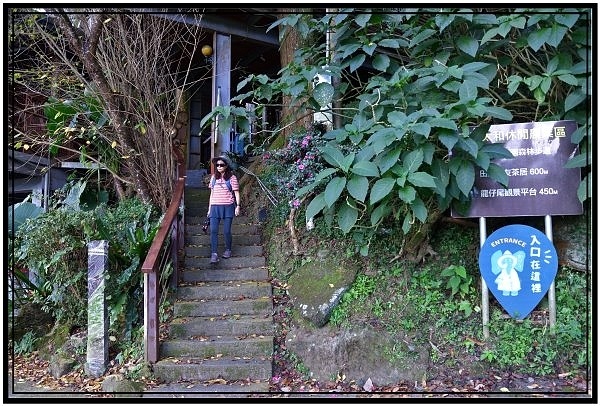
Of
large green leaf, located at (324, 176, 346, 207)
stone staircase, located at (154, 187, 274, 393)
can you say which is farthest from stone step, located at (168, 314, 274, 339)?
large green leaf, located at (324, 176, 346, 207)

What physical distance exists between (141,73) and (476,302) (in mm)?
5059

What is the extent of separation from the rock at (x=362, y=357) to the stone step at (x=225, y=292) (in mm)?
865

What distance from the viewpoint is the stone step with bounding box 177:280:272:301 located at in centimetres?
446

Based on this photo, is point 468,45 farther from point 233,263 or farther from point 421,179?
point 233,263

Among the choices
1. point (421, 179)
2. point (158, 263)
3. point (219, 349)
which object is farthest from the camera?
point (158, 263)

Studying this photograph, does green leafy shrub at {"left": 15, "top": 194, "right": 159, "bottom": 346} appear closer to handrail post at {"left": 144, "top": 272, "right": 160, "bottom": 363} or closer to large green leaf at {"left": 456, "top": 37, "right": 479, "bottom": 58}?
handrail post at {"left": 144, "top": 272, "right": 160, "bottom": 363}

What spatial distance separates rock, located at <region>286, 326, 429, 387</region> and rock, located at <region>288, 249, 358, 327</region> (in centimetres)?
23

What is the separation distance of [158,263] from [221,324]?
87cm

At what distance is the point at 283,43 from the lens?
6445 mm

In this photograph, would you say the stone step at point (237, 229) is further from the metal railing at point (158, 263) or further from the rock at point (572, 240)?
the rock at point (572, 240)

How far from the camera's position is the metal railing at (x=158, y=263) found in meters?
3.74

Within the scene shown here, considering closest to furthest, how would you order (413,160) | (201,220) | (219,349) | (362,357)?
1. (413,160)
2. (362,357)
3. (219,349)
4. (201,220)

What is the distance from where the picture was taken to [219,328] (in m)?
4.08

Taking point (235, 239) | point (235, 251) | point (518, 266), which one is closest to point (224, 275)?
point (235, 251)
